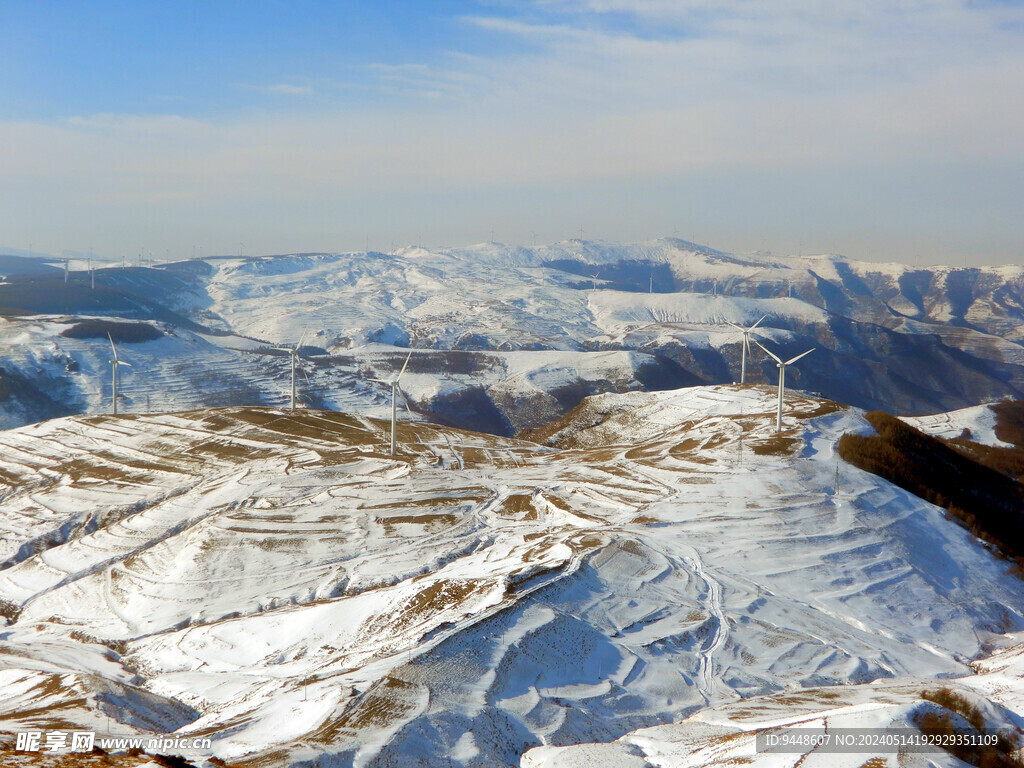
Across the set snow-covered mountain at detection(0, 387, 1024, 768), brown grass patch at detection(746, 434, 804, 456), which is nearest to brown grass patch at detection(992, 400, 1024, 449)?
snow-covered mountain at detection(0, 387, 1024, 768)

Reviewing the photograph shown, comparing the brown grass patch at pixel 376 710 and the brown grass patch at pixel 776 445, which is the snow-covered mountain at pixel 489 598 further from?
the brown grass patch at pixel 776 445

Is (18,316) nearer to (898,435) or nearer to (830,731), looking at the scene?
(898,435)

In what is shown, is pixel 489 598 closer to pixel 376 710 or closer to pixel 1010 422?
pixel 376 710

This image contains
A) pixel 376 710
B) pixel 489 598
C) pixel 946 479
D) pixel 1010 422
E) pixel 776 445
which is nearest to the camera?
pixel 376 710

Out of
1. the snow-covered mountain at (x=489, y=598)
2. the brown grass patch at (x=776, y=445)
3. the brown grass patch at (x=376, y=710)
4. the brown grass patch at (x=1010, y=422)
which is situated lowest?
the brown grass patch at (x=1010, y=422)

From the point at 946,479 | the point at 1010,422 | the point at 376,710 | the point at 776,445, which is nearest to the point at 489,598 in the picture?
the point at 376,710

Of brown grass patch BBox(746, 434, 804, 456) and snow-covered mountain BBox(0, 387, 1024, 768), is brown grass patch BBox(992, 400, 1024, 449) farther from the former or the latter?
→ brown grass patch BBox(746, 434, 804, 456)

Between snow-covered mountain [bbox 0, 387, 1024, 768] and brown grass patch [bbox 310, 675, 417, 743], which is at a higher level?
brown grass patch [bbox 310, 675, 417, 743]

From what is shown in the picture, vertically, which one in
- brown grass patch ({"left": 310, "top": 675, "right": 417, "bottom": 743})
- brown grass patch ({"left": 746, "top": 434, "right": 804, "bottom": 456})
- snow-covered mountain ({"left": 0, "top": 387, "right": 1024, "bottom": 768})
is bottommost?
snow-covered mountain ({"left": 0, "top": 387, "right": 1024, "bottom": 768})

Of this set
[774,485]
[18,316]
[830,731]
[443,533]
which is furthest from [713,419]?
[18,316]

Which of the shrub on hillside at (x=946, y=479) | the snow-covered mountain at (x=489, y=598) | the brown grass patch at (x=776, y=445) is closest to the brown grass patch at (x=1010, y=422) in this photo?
the shrub on hillside at (x=946, y=479)
